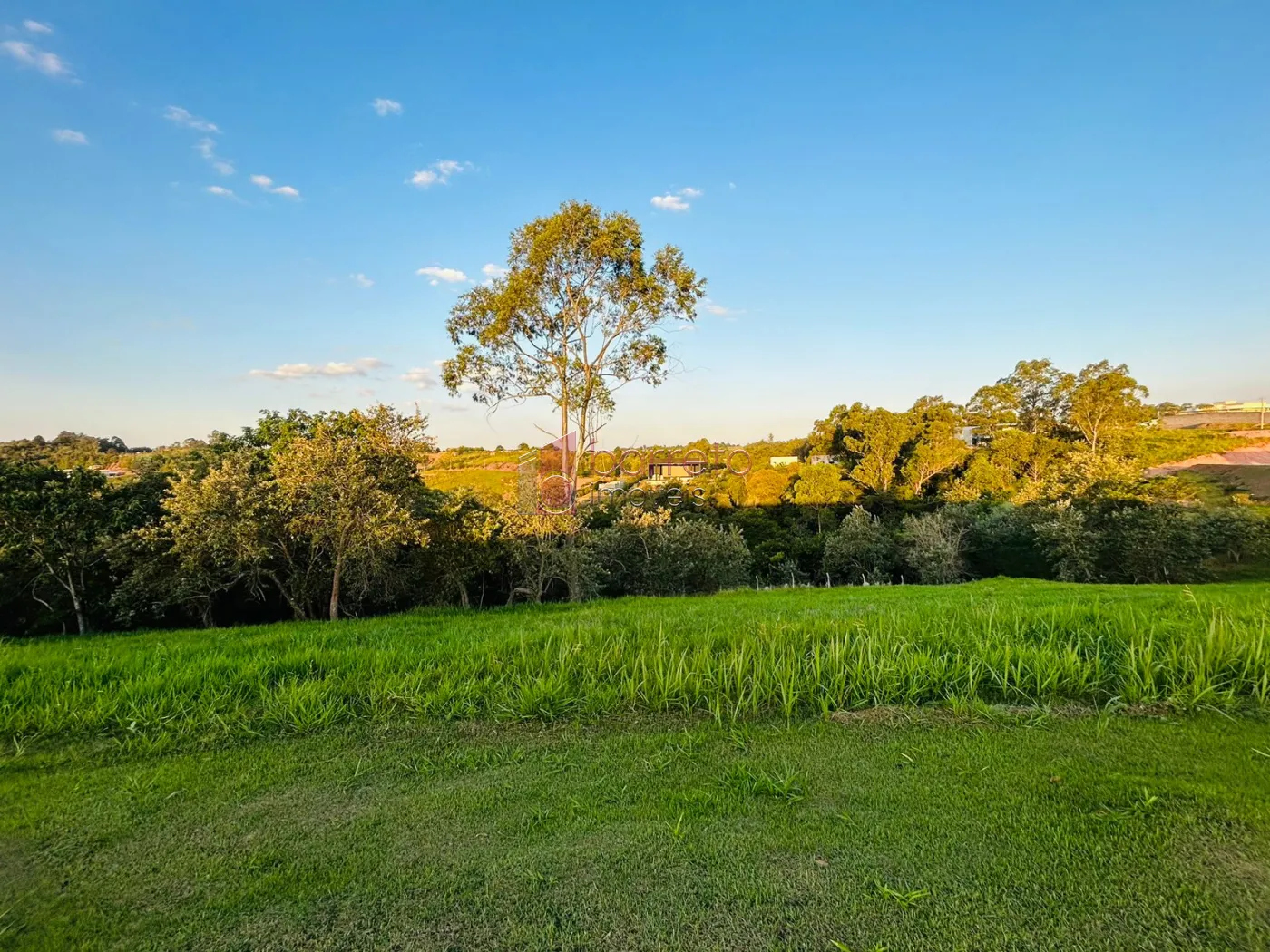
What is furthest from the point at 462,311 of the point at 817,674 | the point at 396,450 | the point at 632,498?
the point at 817,674

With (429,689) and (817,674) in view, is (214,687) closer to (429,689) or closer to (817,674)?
(429,689)

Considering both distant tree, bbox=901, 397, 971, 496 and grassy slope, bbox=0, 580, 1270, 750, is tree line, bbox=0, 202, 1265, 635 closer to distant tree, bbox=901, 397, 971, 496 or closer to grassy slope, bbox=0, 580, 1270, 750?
grassy slope, bbox=0, 580, 1270, 750

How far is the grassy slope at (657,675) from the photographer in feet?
12.4

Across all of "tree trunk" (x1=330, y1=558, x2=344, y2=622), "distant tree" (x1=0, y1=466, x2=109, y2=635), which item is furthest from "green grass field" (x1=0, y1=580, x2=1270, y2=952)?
"distant tree" (x1=0, y1=466, x2=109, y2=635)

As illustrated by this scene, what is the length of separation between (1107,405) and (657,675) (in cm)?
4943

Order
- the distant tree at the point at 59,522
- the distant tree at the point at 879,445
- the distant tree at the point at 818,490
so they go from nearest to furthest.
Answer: the distant tree at the point at 59,522, the distant tree at the point at 818,490, the distant tree at the point at 879,445

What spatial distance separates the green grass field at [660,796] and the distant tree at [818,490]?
3539 cm

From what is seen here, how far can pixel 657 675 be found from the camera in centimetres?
412

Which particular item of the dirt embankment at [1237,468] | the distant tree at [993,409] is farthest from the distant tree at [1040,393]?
the dirt embankment at [1237,468]

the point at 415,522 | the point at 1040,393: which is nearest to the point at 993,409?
the point at 1040,393

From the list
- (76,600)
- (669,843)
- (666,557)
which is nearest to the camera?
(669,843)

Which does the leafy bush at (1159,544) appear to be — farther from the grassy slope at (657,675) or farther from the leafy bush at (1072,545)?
the grassy slope at (657,675)

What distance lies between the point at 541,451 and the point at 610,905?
1188cm

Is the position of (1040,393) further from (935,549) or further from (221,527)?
(221,527)
